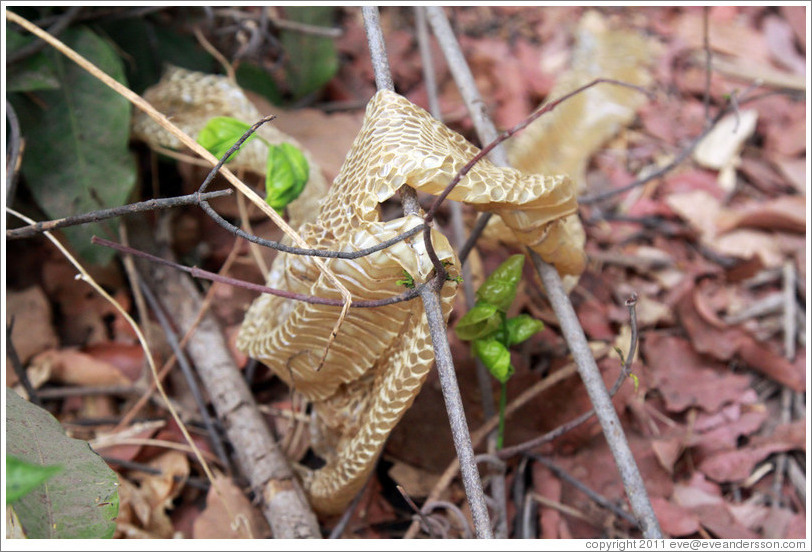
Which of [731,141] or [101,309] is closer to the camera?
[101,309]

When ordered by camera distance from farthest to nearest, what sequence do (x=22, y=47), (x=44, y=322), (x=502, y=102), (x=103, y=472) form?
(x=502, y=102)
(x=44, y=322)
(x=22, y=47)
(x=103, y=472)

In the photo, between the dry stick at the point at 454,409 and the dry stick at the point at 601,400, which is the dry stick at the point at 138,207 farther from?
the dry stick at the point at 601,400

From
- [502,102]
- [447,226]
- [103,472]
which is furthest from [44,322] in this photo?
[502,102]

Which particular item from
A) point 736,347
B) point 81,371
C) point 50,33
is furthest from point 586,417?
point 50,33

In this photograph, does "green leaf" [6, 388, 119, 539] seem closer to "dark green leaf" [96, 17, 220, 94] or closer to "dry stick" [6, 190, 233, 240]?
"dry stick" [6, 190, 233, 240]

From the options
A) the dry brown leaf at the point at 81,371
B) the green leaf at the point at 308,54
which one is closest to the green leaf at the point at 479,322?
the dry brown leaf at the point at 81,371

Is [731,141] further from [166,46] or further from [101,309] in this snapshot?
[101,309]
